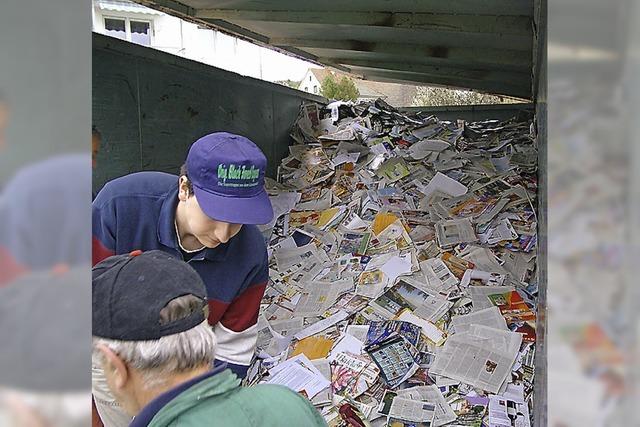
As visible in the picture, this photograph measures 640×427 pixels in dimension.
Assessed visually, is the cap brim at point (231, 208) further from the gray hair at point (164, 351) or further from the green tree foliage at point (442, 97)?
the green tree foliage at point (442, 97)

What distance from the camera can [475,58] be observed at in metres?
4.91

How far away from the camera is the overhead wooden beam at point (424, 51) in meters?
4.79

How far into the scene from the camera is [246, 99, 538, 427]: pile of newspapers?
9.84ft

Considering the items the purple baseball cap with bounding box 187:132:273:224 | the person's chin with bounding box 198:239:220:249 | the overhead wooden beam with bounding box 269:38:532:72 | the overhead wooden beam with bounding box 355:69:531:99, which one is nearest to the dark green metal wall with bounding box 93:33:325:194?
the overhead wooden beam with bounding box 269:38:532:72

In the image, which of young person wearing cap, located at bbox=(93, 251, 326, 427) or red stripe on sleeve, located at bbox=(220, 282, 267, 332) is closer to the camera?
young person wearing cap, located at bbox=(93, 251, 326, 427)

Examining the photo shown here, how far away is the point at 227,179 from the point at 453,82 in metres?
5.74

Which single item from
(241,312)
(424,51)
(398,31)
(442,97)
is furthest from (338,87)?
(241,312)

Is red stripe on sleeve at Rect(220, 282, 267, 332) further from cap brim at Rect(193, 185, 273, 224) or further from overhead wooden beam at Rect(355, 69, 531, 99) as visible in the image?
overhead wooden beam at Rect(355, 69, 531, 99)

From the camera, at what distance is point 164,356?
0.99 meters

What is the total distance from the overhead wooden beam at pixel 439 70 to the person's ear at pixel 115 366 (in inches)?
204

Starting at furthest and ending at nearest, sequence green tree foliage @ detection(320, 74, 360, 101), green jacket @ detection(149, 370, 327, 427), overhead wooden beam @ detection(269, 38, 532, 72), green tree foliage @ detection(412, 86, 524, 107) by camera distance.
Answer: green tree foliage @ detection(320, 74, 360, 101)
green tree foliage @ detection(412, 86, 524, 107)
overhead wooden beam @ detection(269, 38, 532, 72)
green jacket @ detection(149, 370, 327, 427)

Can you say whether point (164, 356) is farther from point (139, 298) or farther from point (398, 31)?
point (398, 31)
